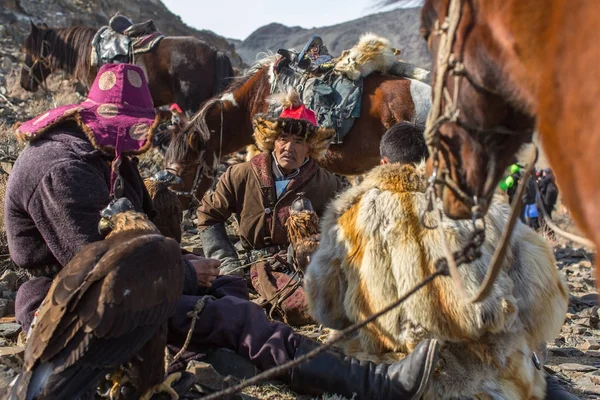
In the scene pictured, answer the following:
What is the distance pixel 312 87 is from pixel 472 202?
15.6 feet

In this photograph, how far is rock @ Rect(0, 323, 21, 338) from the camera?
3.96 meters

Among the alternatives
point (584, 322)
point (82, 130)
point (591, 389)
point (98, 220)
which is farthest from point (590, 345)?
point (82, 130)

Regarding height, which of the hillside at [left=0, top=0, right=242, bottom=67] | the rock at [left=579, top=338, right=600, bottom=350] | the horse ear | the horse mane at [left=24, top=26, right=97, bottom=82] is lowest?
the rock at [left=579, top=338, right=600, bottom=350]

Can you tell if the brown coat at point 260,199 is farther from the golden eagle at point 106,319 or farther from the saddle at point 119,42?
the saddle at point 119,42

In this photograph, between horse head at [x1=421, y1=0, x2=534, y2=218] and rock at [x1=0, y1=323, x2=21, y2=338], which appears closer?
horse head at [x1=421, y1=0, x2=534, y2=218]

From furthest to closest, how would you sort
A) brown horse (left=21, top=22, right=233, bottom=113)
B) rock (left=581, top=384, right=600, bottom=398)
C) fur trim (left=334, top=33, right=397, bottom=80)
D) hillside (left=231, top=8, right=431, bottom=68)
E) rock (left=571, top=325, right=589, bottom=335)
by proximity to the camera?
hillside (left=231, top=8, right=431, bottom=68), brown horse (left=21, top=22, right=233, bottom=113), fur trim (left=334, top=33, right=397, bottom=80), rock (left=571, top=325, right=589, bottom=335), rock (left=581, top=384, right=600, bottom=398)

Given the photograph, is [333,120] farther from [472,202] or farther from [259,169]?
[472,202]

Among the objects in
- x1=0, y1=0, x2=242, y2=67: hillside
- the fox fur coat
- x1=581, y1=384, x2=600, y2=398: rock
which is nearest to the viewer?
the fox fur coat

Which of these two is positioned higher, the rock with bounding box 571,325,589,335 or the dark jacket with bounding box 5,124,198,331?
the dark jacket with bounding box 5,124,198,331

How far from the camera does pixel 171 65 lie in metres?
10.1

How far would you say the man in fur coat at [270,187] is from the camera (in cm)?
473

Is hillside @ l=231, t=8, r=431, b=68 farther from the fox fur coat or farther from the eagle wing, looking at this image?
the eagle wing

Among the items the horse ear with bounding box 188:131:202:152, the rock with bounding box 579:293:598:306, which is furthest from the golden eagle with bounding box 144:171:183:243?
the rock with bounding box 579:293:598:306

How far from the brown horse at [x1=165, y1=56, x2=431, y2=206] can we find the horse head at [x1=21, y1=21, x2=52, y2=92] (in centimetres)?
509
